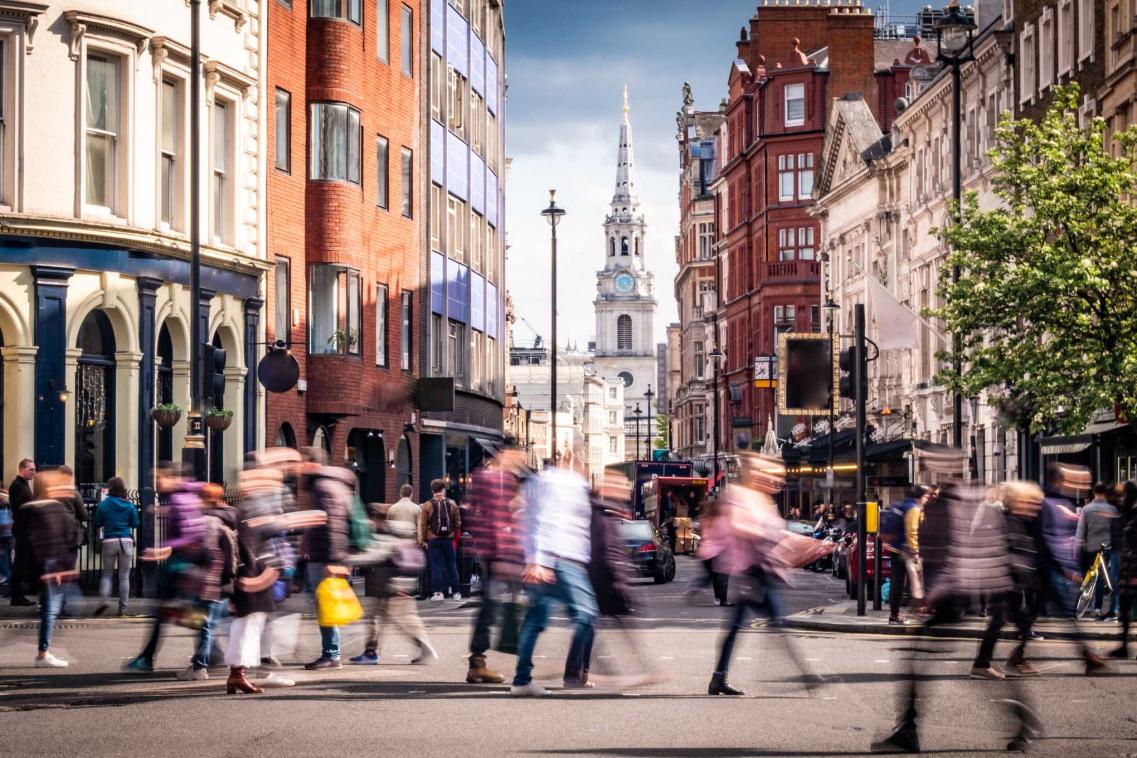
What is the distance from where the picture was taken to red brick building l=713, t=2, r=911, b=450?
89438mm

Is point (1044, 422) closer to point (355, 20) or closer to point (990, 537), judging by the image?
point (355, 20)

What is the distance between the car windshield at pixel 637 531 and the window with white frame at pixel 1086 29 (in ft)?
46.8

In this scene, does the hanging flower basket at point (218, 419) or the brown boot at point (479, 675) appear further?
the hanging flower basket at point (218, 419)

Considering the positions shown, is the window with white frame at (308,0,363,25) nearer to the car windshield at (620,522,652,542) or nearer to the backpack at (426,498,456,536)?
the car windshield at (620,522,652,542)

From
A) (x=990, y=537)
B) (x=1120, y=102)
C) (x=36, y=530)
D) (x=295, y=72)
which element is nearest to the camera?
(x=990, y=537)

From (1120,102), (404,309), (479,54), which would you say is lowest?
(404,309)

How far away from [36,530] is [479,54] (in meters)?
36.1

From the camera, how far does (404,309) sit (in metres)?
41.7

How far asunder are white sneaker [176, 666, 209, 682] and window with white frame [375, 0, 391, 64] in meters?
25.3

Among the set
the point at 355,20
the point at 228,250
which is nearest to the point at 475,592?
the point at 228,250

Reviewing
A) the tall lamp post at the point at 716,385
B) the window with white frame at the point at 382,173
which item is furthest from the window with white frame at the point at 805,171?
the window with white frame at the point at 382,173

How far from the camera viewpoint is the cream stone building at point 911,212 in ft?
174

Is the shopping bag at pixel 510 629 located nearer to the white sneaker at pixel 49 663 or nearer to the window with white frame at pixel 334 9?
the white sneaker at pixel 49 663

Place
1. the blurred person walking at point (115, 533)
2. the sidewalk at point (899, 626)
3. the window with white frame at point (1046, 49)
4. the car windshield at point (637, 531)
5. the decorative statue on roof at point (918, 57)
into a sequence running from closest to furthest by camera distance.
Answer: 1. the sidewalk at point (899, 626)
2. the blurred person walking at point (115, 533)
3. the car windshield at point (637, 531)
4. the window with white frame at point (1046, 49)
5. the decorative statue on roof at point (918, 57)
